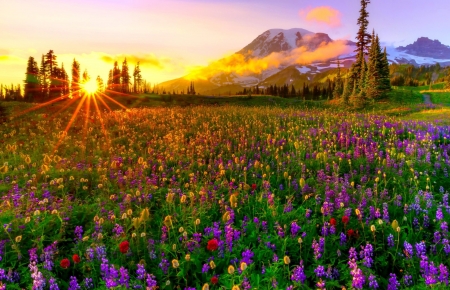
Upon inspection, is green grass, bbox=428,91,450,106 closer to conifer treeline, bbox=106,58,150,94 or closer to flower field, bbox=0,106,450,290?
flower field, bbox=0,106,450,290

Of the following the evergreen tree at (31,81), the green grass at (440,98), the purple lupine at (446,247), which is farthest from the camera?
the evergreen tree at (31,81)

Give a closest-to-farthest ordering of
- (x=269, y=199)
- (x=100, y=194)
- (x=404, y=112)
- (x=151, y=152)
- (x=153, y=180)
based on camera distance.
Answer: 1. (x=269, y=199)
2. (x=100, y=194)
3. (x=153, y=180)
4. (x=151, y=152)
5. (x=404, y=112)

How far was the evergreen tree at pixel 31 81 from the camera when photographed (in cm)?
7338

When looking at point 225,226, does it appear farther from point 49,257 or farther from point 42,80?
point 42,80

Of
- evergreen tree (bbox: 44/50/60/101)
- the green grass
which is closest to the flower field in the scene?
the green grass

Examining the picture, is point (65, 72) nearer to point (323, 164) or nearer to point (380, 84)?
point (380, 84)

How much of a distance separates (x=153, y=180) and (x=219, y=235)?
8.72 feet

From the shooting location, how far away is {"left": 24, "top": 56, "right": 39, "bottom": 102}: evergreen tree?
7338 centimetres

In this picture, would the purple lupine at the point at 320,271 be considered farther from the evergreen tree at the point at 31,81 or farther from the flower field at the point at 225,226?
the evergreen tree at the point at 31,81

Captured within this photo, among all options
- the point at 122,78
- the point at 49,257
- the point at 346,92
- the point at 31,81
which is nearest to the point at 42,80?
A: the point at 31,81

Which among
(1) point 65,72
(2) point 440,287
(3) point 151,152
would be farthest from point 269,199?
(1) point 65,72

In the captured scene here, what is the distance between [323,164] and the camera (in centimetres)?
765

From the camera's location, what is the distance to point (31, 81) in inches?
2891

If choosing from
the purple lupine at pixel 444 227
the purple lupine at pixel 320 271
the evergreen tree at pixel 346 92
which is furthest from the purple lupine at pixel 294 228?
the evergreen tree at pixel 346 92
